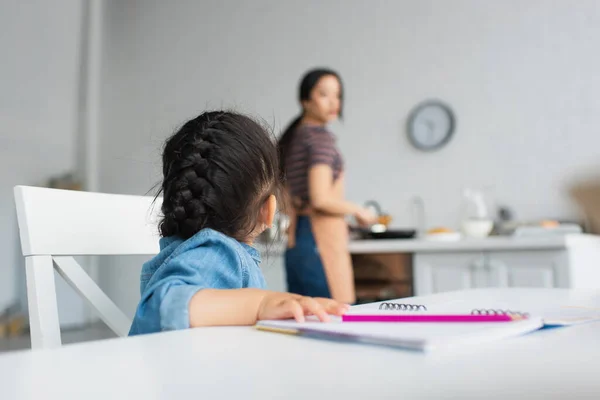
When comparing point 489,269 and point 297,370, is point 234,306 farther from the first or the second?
point 489,269

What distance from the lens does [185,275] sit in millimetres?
646

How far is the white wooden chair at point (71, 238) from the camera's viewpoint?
29.9 inches

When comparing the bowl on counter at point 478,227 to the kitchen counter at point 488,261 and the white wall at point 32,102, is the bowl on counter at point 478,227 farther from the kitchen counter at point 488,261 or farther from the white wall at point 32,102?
the white wall at point 32,102

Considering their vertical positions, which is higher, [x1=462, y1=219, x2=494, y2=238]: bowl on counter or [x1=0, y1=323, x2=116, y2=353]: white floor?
[x1=462, y1=219, x2=494, y2=238]: bowl on counter

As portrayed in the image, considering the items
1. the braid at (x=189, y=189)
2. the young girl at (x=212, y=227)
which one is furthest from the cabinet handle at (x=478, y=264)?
the braid at (x=189, y=189)

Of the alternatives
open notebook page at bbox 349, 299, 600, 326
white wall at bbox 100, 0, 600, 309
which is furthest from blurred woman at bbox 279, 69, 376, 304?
open notebook page at bbox 349, 299, 600, 326

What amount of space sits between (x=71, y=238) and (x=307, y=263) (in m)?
1.41

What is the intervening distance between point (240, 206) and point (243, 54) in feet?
11.6

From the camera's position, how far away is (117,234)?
0.92m

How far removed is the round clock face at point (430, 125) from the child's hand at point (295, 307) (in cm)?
279

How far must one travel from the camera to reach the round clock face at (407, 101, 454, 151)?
3.20m

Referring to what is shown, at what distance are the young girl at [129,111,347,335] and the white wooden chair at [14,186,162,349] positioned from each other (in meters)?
0.11

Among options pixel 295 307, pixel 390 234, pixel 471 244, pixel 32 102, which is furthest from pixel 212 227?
pixel 32 102

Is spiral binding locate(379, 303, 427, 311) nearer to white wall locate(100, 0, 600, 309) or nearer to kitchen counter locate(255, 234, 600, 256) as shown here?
kitchen counter locate(255, 234, 600, 256)
